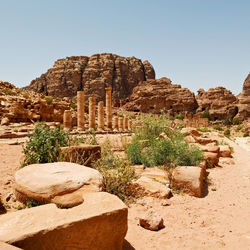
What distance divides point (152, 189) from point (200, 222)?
→ 4.20 feet

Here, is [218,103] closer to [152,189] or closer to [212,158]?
[212,158]

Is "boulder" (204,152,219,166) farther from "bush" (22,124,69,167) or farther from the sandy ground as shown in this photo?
"bush" (22,124,69,167)

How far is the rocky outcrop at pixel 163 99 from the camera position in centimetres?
7238

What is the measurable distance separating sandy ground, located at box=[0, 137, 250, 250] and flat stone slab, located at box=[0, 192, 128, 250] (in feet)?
2.21

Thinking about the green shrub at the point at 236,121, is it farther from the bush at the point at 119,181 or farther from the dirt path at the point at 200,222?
the bush at the point at 119,181

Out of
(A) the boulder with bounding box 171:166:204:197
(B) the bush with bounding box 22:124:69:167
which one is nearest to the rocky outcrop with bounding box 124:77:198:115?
(A) the boulder with bounding box 171:166:204:197

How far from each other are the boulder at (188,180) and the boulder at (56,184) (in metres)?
2.42

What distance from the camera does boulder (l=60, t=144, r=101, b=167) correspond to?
490cm

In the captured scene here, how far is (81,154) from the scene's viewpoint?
5.25m

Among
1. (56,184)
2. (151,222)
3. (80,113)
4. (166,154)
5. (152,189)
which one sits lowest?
(151,222)

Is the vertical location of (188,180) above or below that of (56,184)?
below

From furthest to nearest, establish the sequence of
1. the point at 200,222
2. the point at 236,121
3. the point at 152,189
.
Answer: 1. the point at 236,121
2. the point at 152,189
3. the point at 200,222

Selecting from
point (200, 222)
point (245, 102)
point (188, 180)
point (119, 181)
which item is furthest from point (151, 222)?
point (245, 102)

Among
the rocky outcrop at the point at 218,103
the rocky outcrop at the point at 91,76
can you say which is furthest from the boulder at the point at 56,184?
the rocky outcrop at the point at 91,76
